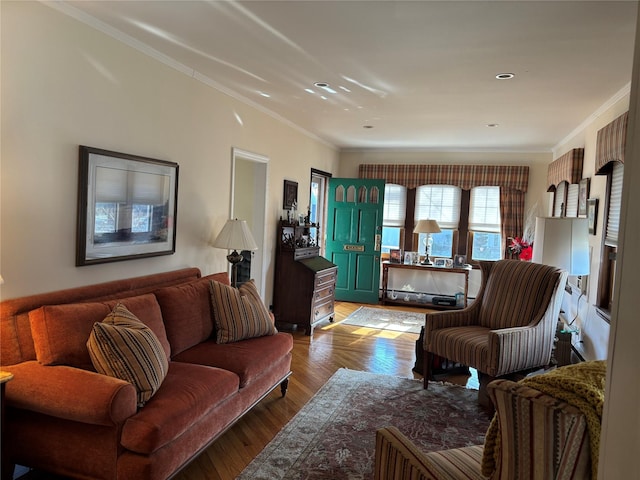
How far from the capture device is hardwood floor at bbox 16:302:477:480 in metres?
2.67

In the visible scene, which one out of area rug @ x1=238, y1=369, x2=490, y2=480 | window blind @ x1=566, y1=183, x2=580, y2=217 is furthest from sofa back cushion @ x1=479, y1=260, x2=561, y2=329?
window blind @ x1=566, y1=183, x2=580, y2=217

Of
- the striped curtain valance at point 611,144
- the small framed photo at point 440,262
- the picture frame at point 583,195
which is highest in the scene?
the striped curtain valance at point 611,144

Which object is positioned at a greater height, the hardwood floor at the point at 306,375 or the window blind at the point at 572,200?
the window blind at the point at 572,200

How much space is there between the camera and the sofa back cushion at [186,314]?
3064 mm

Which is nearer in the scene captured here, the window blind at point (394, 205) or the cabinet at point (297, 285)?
the cabinet at point (297, 285)

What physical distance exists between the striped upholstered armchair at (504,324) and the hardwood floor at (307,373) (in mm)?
602

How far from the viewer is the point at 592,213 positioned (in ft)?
14.3

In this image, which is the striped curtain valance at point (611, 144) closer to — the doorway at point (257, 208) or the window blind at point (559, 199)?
the window blind at point (559, 199)

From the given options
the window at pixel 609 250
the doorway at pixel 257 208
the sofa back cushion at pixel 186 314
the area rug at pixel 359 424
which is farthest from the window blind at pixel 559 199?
the sofa back cushion at pixel 186 314

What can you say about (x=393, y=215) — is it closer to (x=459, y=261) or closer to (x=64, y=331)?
(x=459, y=261)

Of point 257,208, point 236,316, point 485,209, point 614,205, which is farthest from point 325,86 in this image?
point 485,209

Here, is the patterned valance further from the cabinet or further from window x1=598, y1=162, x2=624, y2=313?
the cabinet

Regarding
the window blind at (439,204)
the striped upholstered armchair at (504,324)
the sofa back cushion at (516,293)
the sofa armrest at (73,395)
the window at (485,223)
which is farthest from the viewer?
the window blind at (439,204)

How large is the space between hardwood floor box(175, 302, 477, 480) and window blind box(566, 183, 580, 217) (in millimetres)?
2252
